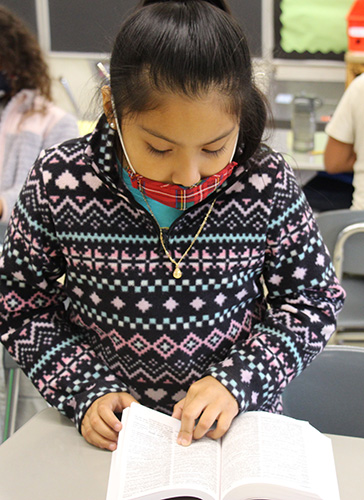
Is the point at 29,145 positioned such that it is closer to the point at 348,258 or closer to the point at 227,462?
the point at 348,258

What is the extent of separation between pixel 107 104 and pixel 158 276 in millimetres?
283

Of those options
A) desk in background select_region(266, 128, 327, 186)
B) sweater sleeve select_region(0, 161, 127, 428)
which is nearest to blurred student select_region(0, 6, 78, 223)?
desk in background select_region(266, 128, 327, 186)

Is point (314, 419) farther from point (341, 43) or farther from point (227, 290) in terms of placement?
point (341, 43)

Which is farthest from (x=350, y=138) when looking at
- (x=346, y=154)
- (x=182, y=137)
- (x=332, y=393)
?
(x=182, y=137)

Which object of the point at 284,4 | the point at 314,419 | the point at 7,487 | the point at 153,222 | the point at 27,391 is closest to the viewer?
the point at 7,487

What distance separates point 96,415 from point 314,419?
47 cm

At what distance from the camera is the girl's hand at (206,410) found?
0.82 m

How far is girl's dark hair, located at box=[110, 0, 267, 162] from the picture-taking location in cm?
77

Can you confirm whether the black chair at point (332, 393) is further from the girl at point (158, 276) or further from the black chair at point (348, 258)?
the black chair at point (348, 258)

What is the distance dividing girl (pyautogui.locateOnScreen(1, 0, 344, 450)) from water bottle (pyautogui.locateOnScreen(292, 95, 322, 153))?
6.31 ft

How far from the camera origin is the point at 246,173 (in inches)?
37.4

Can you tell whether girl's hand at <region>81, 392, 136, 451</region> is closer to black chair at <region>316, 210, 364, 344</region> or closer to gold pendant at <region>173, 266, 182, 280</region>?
gold pendant at <region>173, 266, 182, 280</region>

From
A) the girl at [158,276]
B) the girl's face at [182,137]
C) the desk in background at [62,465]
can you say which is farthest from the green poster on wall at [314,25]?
the desk in background at [62,465]

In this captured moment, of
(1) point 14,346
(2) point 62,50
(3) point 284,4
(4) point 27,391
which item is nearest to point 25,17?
(2) point 62,50
